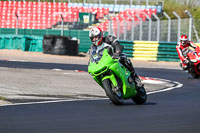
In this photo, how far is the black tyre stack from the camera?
29953 mm

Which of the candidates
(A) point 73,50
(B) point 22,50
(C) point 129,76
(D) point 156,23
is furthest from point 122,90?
(B) point 22,50

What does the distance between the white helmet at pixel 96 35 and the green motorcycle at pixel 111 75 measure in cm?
14

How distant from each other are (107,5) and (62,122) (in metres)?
36.0

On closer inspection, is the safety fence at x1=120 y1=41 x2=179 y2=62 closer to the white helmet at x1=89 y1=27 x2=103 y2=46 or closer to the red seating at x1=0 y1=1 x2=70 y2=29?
the red seating at x1=0 y1=1 x2=70 y2=29

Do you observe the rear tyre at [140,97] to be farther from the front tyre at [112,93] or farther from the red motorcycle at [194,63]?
the red motorcycle at [194,63]

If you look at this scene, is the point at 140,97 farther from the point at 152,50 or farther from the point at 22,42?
the point at 22,42

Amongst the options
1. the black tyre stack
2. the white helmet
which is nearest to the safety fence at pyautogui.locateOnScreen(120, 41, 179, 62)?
the black tyre stack

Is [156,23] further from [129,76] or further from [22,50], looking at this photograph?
[129,76]

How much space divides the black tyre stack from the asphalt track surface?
19.1 m

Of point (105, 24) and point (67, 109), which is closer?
point (67, 109)

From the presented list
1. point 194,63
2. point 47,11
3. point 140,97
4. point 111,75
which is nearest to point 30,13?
point 47,11

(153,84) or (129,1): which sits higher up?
(129,1)

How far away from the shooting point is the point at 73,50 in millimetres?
31188

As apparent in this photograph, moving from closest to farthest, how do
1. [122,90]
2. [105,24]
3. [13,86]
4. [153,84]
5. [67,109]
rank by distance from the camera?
[67,109] → [122,90] → [13,86] → [153,84] → [105,24]
